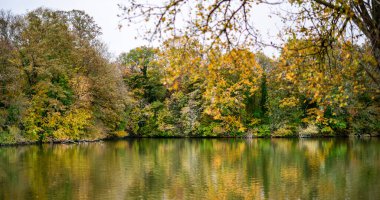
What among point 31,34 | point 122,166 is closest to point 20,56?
point 31,34

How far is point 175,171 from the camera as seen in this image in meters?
22.1

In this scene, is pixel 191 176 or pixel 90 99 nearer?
pixel 191 176

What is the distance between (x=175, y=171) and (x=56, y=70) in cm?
2100

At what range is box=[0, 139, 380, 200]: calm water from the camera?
624 inches

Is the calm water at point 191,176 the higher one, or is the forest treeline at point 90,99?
the forest treeline at point 90,99

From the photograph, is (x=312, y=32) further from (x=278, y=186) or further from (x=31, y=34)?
(x=31, y=34)

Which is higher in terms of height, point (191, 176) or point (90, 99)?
point (90, 99)

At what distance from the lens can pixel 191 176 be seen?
2022 centimetres

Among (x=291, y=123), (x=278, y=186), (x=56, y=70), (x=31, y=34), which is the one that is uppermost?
(x=31, y=34)

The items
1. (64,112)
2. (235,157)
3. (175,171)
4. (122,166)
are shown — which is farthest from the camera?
(64,112)

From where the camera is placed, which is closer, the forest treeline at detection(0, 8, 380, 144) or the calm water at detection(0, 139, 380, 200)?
the calm water at detection(0, 139, 380, 200)

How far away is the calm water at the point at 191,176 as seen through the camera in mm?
15844

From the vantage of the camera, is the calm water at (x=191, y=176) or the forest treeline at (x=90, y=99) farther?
the forest treeline at (x=90, y=99)

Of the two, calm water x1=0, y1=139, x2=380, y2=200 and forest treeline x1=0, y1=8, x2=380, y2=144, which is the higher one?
forest treeline x1=0, y1=8, x2=380, y2=144
